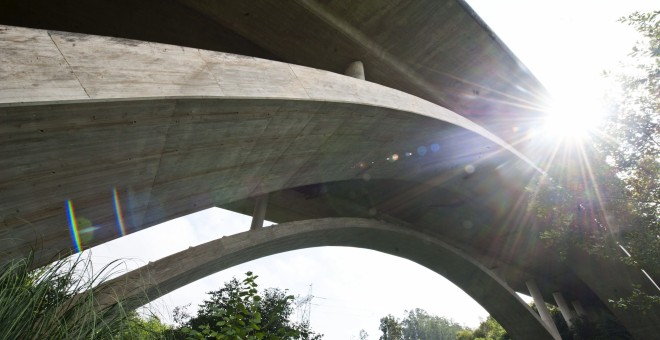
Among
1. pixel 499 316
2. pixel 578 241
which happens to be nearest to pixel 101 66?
pixel 578 241

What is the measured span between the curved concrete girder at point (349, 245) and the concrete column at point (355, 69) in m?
4.56

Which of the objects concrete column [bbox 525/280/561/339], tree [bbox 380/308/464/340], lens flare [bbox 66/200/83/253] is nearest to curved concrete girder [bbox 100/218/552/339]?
concrete column [bbox 525/280/561/339]

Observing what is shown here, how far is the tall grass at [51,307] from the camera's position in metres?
1.97

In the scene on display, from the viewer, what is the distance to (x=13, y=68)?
2.35 meters

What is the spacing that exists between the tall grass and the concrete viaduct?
11.0 inches

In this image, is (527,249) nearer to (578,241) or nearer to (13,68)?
(578,241)

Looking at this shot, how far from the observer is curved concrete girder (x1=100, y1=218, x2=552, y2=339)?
7227mm

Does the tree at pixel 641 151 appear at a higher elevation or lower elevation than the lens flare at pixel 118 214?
higher

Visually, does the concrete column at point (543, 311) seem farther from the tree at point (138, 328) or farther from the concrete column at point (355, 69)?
the tree at point (138, 328)

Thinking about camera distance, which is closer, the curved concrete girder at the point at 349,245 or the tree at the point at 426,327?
the curved concrete girder at the point at 349,245

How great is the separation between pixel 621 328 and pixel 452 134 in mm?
18536

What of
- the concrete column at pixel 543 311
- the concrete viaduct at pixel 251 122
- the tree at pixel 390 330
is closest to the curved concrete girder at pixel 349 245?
the concrete viaduct at pixel 251 122

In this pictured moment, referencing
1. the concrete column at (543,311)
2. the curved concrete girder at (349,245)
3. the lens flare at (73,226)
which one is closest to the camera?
the lens flare at (73,226)

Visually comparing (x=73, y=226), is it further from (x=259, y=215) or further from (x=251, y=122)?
(x=259, y=215)
